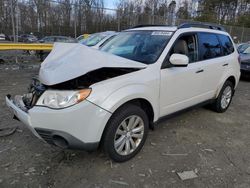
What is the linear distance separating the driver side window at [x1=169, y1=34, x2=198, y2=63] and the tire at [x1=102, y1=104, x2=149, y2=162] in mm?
1146

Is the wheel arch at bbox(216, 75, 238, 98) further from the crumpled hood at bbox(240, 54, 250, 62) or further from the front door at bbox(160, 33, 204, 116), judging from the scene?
the crumpled hood at bbox(240, 54, 250, 62)

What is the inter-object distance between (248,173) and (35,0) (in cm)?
1108

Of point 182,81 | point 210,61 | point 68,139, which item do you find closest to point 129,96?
point 68,139

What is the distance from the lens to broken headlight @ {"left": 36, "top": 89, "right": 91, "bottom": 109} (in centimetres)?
254

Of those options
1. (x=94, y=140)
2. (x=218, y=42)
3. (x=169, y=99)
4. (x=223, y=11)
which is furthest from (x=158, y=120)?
(x=223, y=11)

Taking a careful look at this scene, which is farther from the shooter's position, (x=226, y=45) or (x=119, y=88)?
(x=226, y=45)

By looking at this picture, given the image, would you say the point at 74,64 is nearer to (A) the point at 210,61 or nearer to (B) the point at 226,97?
(A) the point at 210,61

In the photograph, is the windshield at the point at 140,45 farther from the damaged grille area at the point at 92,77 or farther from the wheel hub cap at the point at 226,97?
the wheel hub cap at the point at 226,97

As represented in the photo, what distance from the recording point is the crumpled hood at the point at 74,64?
105 inches

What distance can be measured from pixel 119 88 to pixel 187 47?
1.66 meters

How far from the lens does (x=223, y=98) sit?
4965mm

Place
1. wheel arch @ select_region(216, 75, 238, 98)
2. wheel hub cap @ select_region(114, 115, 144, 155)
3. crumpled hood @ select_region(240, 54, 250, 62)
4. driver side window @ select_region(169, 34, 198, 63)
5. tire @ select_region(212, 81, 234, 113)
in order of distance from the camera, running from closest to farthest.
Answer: wheel hub cap @ select_region(114, 115, 144, 155)
driver side window @ select_region(169, 34, 198, 63)
wheel arch @ select_region(216, 75, 238, 98)
tire @ select_region(212, 81, 234, 113)
crumpled hood @ select_region(240, 54, 250, 62)

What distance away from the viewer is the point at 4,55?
11.1 m

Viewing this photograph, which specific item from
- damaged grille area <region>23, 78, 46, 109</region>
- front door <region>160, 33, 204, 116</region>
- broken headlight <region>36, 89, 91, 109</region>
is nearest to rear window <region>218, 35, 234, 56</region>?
front door <region>160, 33, 204, 116</region>
